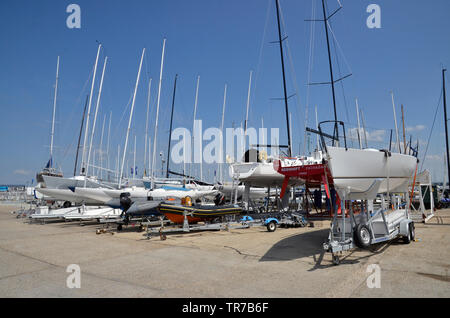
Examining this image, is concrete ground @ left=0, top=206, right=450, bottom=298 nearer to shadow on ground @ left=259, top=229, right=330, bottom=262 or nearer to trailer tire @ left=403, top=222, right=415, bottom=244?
shadow on ground @ left=259, top=229, right=330, bottom=262

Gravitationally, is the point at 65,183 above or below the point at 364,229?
above

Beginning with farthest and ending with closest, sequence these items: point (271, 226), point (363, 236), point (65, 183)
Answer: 1. point (65, 183)
2. point (271, 226)
3. point (363, 236)

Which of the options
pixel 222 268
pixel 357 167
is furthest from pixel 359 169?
pixel 222 268

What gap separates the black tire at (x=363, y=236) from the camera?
7625mm

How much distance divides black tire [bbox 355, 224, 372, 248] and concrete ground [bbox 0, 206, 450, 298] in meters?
0.45

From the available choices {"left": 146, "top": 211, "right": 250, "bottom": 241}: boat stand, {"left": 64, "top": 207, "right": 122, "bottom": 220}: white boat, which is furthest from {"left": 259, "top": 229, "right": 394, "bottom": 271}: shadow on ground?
{"left": 64, "top": 207, "right": 122, "bottom": 220}: white boat

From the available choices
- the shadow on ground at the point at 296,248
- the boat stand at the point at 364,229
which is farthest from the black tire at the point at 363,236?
the shadow on ground at the point at 296,248

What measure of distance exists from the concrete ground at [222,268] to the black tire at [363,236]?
45cm

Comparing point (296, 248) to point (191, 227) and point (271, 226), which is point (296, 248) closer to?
point (271, 226)

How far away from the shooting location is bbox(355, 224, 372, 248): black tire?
7.62m

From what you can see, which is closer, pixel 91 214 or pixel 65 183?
pixel 91 214

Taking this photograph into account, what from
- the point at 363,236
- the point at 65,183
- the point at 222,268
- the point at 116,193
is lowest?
the point at 222,268

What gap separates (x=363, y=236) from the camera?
793 cm

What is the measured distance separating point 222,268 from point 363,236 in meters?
4.07
